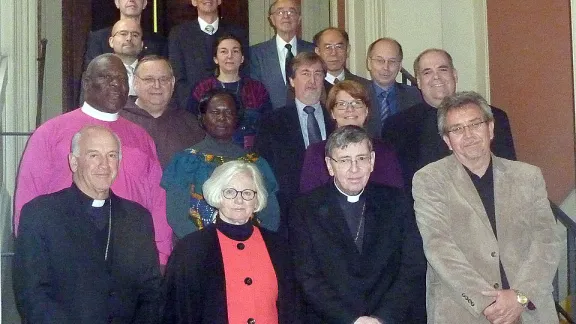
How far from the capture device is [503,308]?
3961 mm

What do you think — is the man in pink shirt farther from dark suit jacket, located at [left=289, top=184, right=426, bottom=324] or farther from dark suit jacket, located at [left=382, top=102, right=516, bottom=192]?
dark suit jacket, located at [left=382, top=102, right=516, bottom=192]

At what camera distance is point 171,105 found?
5543mm

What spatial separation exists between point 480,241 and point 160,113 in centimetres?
194

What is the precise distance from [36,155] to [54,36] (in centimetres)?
489

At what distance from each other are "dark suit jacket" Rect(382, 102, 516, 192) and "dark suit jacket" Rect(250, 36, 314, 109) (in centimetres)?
101

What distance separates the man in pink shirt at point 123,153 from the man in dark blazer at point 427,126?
50.2 inches

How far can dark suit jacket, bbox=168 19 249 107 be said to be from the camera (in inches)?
237

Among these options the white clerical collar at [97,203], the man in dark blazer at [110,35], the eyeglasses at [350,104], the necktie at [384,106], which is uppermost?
the man in dark blazer at [110,35]

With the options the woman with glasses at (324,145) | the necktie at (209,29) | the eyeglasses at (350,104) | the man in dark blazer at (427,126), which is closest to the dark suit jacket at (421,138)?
the man in dark blazer at (427,126)

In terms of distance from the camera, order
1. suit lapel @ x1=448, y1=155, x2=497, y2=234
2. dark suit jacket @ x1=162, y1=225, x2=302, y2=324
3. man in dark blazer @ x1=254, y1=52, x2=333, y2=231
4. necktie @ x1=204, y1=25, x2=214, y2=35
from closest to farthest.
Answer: dark suit jacket @ x1=162, y1=225, x2=302, y2=324, suit lapel @ x1=448, y1=155, x2=497, y2=234, man in dark blazer @ x1=254, y1=52, x2=333, y2=231, necktie @ x1=204, y1=25, x2=214, y2=35

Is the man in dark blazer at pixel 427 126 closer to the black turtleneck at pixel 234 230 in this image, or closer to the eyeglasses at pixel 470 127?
the eyeglasses at pixel 470 127

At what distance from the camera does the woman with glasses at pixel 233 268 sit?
3.85 m

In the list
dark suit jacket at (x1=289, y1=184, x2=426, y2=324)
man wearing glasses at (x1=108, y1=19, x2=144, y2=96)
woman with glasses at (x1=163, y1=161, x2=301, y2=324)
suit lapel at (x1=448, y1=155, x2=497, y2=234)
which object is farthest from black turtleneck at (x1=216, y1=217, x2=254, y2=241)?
man wearing glasses at (x1=108, y1=19, x2=144, y2=96)

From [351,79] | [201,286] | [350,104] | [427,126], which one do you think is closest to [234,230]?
[201,286]
